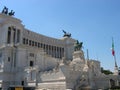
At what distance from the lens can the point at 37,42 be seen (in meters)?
81.4

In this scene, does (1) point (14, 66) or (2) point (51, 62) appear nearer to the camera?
(1) point (14, 66)

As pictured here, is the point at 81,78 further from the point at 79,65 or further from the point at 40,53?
the point at 40,53

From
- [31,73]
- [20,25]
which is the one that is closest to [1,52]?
[31,73]

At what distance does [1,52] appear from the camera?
174ft

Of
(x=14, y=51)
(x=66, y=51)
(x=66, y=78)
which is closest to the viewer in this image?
(x=66, y=78)

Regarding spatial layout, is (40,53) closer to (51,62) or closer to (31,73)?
(51,62)

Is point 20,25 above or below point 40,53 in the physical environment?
above

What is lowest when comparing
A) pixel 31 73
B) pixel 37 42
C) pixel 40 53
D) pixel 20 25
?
pixel 31 73

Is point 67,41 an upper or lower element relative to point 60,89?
upper

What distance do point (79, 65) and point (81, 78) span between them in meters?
11.1

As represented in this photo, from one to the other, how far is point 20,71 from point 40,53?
9198 mm

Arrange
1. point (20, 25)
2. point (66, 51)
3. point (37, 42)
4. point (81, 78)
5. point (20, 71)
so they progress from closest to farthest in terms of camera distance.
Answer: point (81, 78) < point (20, 71) < point (20, 25) < point (37, 42) < point (66, 51)

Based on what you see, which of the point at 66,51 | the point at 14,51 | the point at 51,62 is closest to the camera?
the point at 14,51

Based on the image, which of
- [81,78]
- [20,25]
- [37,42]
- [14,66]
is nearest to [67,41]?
[37,42]
